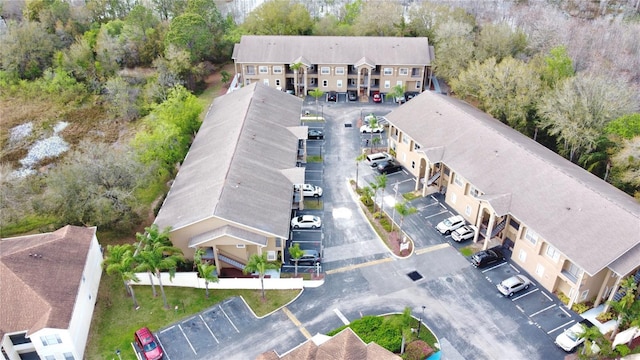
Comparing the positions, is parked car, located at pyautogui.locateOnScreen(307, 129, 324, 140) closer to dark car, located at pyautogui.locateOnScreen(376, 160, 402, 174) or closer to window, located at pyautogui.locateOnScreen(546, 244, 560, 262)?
dark car, located at pyautogui.locateOnScreen(376, 160, 402, 174)

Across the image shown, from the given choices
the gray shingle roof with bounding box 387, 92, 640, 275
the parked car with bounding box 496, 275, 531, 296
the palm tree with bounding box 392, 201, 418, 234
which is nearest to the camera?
the gray shingle roof with bounding box 387, 92, 640, 275

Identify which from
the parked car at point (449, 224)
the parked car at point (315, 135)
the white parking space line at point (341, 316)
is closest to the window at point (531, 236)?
the parked car at point (449, 224)

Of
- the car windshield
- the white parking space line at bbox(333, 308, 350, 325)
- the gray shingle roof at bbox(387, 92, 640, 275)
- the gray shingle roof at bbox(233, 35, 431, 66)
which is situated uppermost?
the gray shingle roof at bbox(233, 35, 431, 66)

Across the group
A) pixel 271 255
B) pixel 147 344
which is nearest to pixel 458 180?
pixel 271 255

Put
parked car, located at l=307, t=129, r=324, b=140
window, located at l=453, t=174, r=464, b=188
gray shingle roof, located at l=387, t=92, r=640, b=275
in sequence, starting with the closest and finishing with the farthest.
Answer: gray shingle roof, located at l=387, t=92, r=640, b=275 < window, located at l=453, t=174, r=464, b=188 < parked car, located at l=307, t=129, r=324, b=140

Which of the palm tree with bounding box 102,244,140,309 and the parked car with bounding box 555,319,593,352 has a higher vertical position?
the palm tree with bounding box 102,244,140,309

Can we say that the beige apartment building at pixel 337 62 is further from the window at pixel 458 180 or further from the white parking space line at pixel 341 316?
the white parking space line at pixel 341 316

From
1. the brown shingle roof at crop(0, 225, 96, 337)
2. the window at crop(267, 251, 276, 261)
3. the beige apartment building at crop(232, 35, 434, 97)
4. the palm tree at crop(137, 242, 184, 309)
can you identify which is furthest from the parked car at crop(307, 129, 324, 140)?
the brown shingle roof at crop(0, 225, 96, 337)

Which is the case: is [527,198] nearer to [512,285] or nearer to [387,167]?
[512,285]
